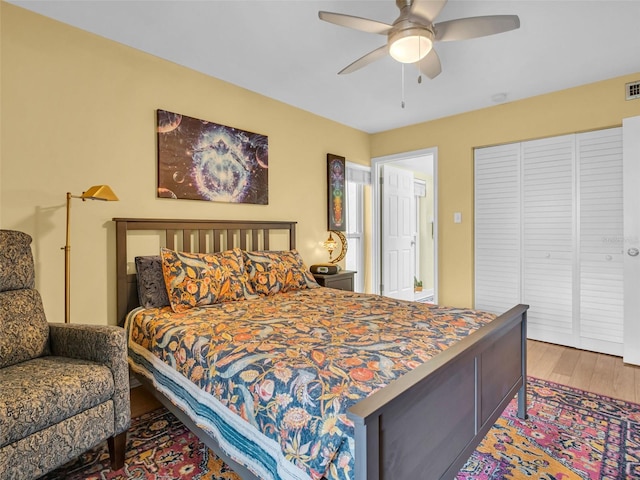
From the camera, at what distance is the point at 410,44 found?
1.92 m

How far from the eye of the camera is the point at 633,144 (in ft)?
9.46

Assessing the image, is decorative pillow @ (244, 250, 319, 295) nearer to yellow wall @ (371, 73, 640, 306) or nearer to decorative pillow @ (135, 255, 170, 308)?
decorative pillow @ (135, 255, 170, 308)

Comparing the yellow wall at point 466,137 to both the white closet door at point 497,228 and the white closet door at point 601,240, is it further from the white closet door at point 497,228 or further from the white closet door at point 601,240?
the white closet door at point 601,240

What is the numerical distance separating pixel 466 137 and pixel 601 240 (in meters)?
1.68

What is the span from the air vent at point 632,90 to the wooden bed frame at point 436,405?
92.2 inches

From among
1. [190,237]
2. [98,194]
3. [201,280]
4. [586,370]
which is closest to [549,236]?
[586,370]

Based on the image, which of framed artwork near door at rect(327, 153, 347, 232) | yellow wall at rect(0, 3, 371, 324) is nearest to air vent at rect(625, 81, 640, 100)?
framed artwork near door at rect(327, 153, 347, 232)

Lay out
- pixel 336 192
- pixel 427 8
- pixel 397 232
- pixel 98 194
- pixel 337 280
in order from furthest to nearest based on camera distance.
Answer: pixel 397 232 → pixel 336 192 → pixel 337 280 → pixel 98 194 → pixel 427 8

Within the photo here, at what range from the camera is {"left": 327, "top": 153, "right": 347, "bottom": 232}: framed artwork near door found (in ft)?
13.9

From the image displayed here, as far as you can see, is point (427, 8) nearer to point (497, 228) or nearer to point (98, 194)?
point (98, 194)

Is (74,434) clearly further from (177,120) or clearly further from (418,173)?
(418,173)

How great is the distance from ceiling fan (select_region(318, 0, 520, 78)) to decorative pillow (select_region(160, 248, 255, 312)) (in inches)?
68.3

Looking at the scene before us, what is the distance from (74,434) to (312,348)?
3.58 ft

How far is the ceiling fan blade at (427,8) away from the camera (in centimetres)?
169
